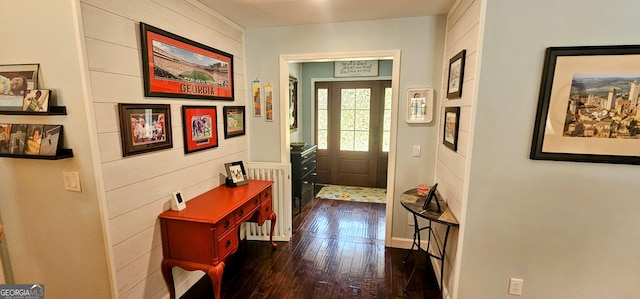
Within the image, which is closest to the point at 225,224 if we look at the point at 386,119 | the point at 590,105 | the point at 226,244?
the point at 226,244

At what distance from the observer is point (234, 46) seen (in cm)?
266

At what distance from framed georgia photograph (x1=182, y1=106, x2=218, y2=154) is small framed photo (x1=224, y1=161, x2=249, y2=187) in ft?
0.87

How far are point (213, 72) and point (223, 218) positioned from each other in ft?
4.20

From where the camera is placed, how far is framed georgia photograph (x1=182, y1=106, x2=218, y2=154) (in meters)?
2.05

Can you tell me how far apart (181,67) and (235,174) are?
107 cm

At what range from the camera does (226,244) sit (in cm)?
194

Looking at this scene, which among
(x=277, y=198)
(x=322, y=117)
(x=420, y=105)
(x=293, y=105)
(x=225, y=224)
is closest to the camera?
(x=225, y=224)

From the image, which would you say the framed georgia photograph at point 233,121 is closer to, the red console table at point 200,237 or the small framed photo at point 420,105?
the red console table at point 200,237

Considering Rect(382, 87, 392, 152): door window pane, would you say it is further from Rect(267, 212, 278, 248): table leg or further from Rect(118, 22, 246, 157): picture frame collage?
Rect(118, 22, 246, 157): picture frame collage

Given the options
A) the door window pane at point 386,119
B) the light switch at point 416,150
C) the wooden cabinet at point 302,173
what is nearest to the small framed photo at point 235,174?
the wooden cabinet at point 302,173

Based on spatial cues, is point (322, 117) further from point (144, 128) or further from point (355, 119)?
point (144, 128)

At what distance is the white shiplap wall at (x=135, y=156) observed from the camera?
1438 mm

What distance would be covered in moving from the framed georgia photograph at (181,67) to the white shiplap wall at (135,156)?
0.05 m

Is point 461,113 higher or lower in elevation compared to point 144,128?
higher
